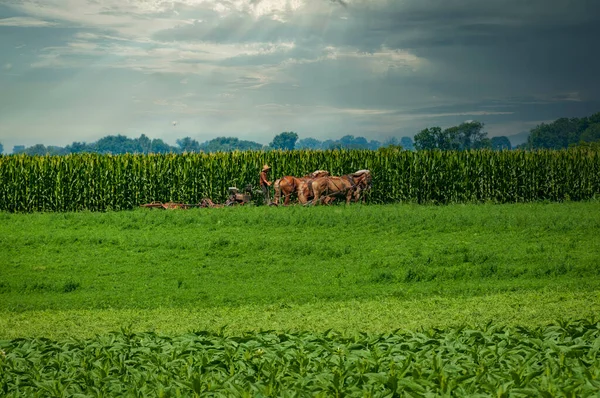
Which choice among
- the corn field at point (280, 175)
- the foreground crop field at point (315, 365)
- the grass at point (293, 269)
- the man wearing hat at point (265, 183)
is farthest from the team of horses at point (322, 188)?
the foreground crop field at point (315, 365)

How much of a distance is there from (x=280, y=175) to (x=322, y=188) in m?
6.41

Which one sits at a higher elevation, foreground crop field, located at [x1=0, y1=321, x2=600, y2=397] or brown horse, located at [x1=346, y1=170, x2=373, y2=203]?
brown horse, located at [x1=346, y1=170, x2=373, y2=203]

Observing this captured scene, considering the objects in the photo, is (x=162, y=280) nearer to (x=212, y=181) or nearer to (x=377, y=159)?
(x=212, y=181)

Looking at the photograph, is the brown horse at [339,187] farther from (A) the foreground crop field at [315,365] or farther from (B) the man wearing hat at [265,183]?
(A) the foreground crop field at [315,365]

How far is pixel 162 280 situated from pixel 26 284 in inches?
115

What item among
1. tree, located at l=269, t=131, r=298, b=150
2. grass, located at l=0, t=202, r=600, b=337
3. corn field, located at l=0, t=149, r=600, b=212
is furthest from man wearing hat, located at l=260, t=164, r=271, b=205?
tree, located at l=269, t=131, r=298, b=150

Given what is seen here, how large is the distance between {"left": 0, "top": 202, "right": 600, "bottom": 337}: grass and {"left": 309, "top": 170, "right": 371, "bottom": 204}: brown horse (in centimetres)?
192

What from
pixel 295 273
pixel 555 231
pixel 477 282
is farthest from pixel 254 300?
pixel 555 231

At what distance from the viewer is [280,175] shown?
100ft

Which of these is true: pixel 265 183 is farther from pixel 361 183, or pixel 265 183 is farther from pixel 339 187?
pixel 361 183

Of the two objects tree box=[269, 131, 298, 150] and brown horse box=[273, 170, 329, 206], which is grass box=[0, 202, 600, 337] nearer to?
brown horse box=[273, 170, 329, 206]

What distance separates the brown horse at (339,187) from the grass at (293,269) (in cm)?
192

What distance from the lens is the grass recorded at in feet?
35.2

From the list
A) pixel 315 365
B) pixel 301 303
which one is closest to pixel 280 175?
pixel 301 303
